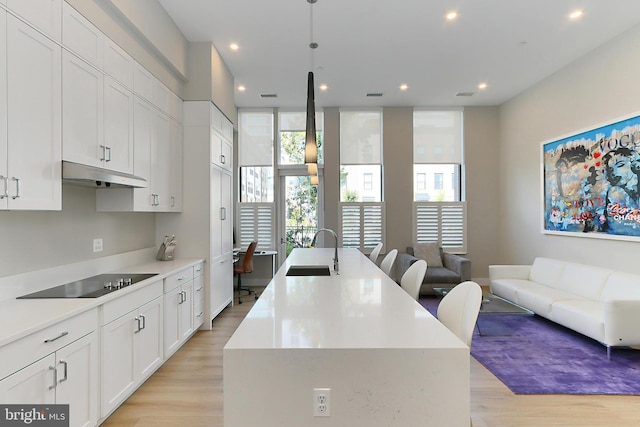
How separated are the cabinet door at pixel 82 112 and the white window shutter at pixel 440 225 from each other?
5439 mm

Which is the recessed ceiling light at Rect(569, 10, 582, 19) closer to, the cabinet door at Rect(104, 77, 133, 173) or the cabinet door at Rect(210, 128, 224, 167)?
the cabinet door at Rect(210, 128, 224, 167)

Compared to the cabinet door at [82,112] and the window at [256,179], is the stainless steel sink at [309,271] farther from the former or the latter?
the window at [256,179]

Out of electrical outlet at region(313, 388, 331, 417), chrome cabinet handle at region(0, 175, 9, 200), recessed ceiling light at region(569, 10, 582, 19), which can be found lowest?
electrical outlet at region(313, 388, 331, 417)

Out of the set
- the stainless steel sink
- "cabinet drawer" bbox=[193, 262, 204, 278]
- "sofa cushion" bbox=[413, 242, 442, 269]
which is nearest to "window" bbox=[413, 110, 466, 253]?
"sofa cushion" bbox=[413, 242, 442, 269]

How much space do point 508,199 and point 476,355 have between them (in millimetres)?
4006

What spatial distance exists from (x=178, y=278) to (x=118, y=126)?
154 centimetres

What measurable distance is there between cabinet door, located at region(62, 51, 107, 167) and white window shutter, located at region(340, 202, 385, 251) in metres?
4.59

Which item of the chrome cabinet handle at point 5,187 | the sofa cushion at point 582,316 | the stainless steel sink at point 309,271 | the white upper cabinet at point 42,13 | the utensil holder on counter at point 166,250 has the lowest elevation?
the sofa cushion at point 582,316

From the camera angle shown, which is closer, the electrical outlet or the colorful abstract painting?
A: the electrical outlet

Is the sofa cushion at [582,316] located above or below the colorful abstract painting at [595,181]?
below

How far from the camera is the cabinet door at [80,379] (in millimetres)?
1774

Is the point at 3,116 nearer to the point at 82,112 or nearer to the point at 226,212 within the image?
the point at 82,112

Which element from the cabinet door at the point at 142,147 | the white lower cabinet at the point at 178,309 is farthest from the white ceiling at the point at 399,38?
the white lower cabinet at the point at 178,309

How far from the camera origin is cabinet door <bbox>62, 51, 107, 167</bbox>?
2193 mm
